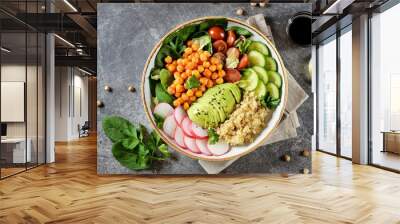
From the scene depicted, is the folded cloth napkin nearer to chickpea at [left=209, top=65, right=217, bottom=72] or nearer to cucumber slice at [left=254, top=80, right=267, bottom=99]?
cucumber slice at [left=254, top=80, right=267, bottom=99]

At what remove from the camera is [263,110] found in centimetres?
482

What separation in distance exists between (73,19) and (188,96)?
3.38 meters

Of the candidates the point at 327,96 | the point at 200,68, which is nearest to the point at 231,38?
the point at 200,68

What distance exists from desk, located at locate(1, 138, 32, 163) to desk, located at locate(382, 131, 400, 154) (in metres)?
5.97

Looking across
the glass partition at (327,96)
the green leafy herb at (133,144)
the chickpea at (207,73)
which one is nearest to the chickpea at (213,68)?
the chickpea at (207,73)

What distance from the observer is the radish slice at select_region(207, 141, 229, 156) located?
488 cm

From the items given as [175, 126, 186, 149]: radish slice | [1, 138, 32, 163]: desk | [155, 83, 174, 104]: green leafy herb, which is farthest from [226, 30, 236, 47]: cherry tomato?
[1, 138, 32, 163]: desk

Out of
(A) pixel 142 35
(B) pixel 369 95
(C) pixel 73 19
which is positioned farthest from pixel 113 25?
(B) pixel 369 95

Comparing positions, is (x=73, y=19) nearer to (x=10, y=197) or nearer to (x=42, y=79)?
(x=42, y=79)

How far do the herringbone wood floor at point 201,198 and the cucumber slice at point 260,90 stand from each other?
1.15 m

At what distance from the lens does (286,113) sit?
5.06 m

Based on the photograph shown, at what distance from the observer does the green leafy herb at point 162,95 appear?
4.81 meters

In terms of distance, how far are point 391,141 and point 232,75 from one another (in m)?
3.10

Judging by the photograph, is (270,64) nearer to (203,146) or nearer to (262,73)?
(262,73)
